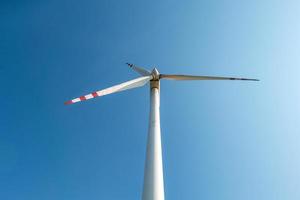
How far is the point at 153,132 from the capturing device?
20.2m

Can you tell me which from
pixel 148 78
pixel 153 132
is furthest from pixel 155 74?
pixel 153 132

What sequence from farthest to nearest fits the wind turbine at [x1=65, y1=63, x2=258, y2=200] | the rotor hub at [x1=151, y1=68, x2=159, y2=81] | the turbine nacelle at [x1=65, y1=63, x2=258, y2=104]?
the rotor hub at [x1=151, y1=68, x2=159, y2=81] < the turbine nacelle at [x1=65, y1=63, x2=258, y2=104] < the wind turbine at [x1=65, y1=63, x2=258, y2=200]

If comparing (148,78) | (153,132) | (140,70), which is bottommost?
(153,132)

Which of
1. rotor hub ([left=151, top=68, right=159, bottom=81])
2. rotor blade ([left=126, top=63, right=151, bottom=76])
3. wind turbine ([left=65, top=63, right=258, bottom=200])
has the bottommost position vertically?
wind turbine ([left=65, top=63, right=258, bottom=200])

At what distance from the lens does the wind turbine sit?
1657 cm

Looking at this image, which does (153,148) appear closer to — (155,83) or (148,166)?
(148,166)

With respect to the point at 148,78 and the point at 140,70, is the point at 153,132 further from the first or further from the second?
the point at 140,70

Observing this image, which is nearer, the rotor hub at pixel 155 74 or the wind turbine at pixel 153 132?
the wind turbine at pixel 153 132

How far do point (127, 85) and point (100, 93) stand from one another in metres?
3.41

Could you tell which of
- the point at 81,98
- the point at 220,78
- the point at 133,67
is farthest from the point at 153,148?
the point at 133,67

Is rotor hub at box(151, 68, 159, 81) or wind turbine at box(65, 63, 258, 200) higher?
rotor hub at box(151, 68, 159, 81)

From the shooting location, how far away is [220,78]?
93.1ft

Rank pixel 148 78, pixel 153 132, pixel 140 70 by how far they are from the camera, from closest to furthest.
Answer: pixel 153 132 → pixel 148 78 → pixel 140 70

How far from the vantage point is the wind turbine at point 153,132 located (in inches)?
652
